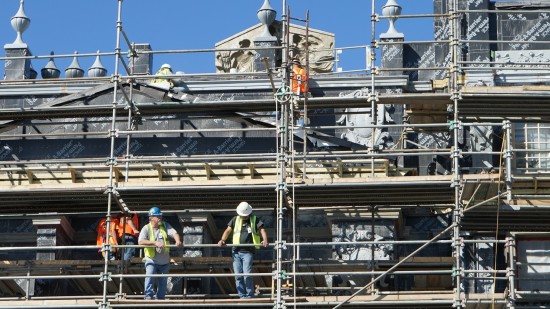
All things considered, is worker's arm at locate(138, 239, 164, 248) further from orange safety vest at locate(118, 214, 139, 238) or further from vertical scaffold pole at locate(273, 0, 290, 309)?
vertical scaffold pole at locate(273, 0, 290, 309)

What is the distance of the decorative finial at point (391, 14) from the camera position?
4475 centimetres

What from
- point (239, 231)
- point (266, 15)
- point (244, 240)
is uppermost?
point (266, 15)

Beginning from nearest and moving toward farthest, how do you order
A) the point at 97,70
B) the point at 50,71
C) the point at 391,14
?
1. the point at 391,14
2. the point at 50,71
3. the point at 97,70

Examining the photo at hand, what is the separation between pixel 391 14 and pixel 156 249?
13552 mm

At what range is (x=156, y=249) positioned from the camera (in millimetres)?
35156

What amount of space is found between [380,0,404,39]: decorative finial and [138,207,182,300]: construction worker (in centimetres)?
1118

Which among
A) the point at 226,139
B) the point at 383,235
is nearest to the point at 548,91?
the point at 383,235

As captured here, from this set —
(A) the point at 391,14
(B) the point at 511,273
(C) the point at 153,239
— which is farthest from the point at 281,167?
(A) the point at 391,14

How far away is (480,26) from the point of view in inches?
1719

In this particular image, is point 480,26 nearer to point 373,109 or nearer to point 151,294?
point 373,109

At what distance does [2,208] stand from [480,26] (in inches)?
501

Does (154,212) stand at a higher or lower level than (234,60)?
lower

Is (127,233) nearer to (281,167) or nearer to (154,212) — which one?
(154,212)

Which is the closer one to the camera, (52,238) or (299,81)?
(299,81)
